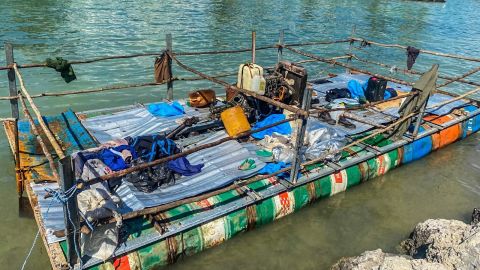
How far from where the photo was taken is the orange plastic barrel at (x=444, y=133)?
12.6m

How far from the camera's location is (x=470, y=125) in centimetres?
1402

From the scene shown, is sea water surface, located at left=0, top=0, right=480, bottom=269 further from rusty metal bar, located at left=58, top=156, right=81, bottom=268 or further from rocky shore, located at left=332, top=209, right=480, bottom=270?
rusty metal bar, located at left=58, top=156, right=81, bottom=268

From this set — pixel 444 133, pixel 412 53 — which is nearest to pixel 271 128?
pixel 444 133

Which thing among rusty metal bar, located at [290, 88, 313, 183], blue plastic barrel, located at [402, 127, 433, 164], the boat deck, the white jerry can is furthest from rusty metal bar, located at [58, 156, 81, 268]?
blue plastic barrel, located at [402, 127, 433, 164]

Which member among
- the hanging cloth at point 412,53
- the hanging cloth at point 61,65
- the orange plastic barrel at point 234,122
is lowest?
the orange plastic barrel at point 234,122

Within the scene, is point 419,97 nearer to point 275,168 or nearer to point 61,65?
point 275,168

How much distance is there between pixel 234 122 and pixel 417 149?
19.3 ft

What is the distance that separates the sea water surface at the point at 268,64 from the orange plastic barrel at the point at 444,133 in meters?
0.41

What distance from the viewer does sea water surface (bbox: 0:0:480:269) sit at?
852cm

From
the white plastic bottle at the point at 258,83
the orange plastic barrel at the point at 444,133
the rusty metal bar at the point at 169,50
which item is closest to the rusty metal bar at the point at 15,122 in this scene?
the rusty metal bar at the point at 169,50

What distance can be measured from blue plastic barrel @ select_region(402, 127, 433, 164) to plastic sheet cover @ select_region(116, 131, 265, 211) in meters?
5.03

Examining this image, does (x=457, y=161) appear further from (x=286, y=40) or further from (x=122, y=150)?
(x=286, y=40)

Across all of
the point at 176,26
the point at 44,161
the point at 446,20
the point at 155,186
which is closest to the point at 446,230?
the point at 155,186

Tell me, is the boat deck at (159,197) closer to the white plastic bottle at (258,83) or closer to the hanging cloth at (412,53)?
the white plastic bottle at (258,83)
